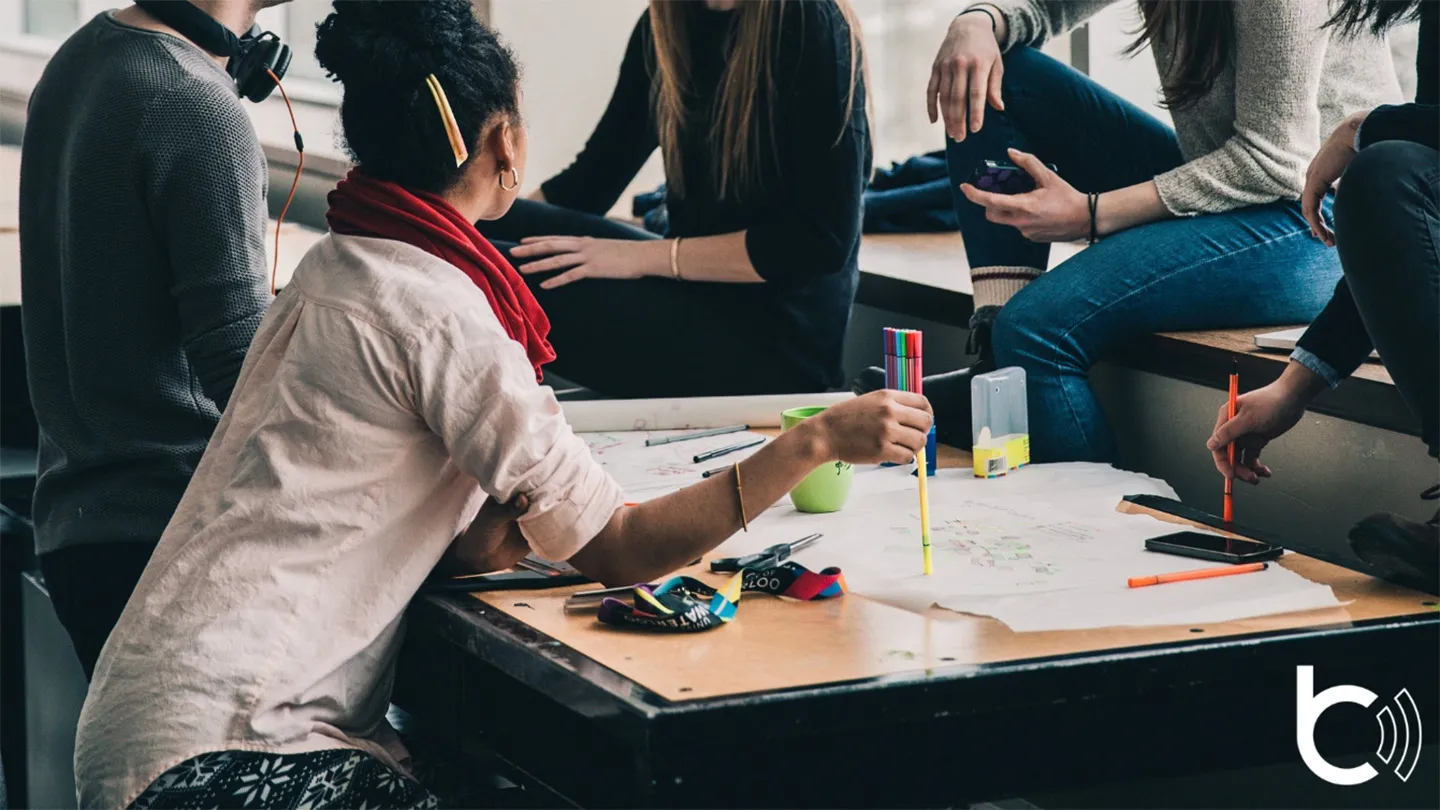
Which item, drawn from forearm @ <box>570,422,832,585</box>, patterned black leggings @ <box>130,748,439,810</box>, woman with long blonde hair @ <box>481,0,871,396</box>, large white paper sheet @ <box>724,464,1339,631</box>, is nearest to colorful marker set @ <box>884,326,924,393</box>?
large white paper sheet @ <box>724,464,1339,631</box>

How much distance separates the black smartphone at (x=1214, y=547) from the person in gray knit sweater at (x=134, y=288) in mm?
841

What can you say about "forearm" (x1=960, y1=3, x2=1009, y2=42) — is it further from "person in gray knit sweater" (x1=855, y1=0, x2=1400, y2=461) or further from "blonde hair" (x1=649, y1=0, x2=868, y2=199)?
→ "blonde hair" (x1=649, y1=0, x2=868, y2=199)

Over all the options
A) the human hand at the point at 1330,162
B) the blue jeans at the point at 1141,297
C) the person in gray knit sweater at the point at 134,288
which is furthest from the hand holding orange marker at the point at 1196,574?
the person in gray knit sweater at the point at 134,288

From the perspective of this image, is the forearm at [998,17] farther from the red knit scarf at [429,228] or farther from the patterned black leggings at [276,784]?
the patterned black leggings at [276,784]

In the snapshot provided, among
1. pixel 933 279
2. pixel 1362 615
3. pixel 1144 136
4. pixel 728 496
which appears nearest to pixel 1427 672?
pixel 1362 615

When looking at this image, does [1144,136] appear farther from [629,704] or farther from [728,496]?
[629,704]

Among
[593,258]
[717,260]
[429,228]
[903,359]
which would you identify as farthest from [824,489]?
[593,258]

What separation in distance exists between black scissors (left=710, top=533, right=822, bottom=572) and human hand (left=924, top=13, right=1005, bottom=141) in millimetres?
778

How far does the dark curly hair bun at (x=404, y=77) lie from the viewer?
1.18 m

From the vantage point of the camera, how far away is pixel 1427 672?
1.08m

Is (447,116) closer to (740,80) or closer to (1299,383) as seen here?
(1299,383)

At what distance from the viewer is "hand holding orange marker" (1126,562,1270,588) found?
1.15m

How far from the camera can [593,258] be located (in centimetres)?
222

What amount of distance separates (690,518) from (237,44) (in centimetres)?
77
